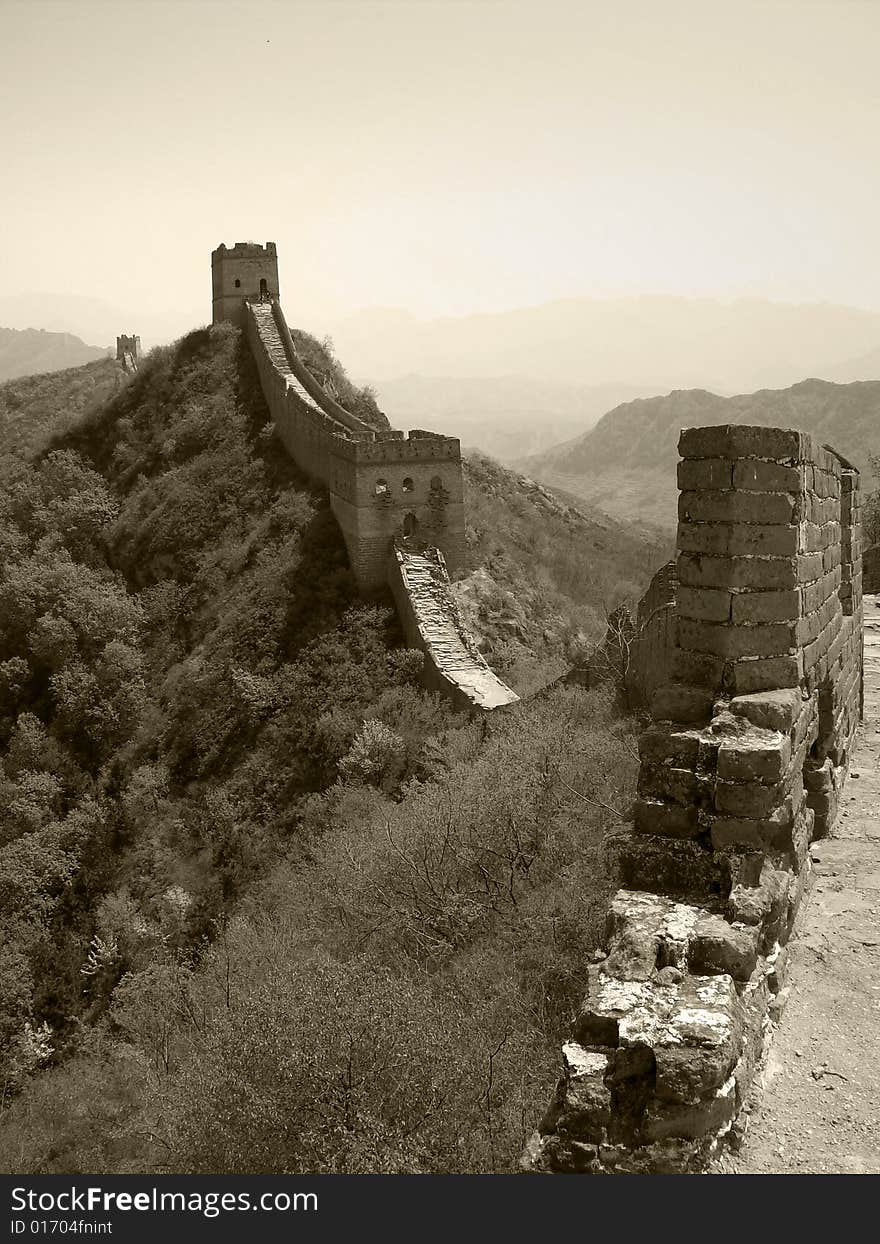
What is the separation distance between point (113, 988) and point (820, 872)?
48.0ft

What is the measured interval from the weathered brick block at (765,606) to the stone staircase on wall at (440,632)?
486 inches

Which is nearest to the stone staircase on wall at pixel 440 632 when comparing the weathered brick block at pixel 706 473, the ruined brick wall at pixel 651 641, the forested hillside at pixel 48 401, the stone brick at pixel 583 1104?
the ruined brick wall at pixel 651 641

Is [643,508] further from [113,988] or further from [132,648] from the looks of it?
[113,988]

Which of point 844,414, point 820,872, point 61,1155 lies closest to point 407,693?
point 61,1155

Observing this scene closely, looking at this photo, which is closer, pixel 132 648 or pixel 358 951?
pixel 358 951

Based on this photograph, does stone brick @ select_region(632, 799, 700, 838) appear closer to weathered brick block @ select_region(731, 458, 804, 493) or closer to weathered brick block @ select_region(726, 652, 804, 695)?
weathered brick block @ select_region(726, 652, 804, 695)

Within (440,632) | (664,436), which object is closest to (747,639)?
→ (440,632)

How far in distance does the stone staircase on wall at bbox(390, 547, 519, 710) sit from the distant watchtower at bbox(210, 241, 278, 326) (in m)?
15.0

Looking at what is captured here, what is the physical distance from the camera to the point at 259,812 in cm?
2077

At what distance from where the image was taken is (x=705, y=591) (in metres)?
Result: 7.01

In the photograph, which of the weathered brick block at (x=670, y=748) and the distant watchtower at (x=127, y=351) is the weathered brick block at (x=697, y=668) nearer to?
the weathered brick block at (x=670, y=748)

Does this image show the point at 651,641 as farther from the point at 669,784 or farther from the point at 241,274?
the point at 241,274

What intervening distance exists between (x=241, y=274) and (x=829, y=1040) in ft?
110

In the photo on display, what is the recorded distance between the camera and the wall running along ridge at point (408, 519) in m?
22.0
